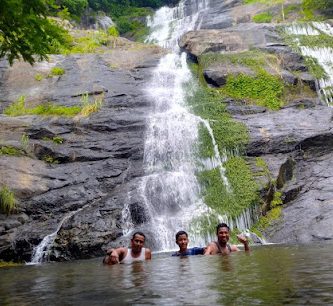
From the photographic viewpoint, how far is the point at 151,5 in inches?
1794

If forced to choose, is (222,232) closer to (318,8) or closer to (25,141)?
(25,141)

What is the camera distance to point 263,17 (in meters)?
34.6

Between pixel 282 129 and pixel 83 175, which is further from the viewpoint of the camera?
pixel 282 129

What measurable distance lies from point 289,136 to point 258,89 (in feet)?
15.2

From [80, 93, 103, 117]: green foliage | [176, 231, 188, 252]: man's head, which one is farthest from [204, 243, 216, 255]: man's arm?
[80, 93, 103, 117]: green foliage

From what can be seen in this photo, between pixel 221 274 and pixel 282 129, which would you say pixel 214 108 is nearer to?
pixel 282 129

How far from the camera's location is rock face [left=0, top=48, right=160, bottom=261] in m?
13.1

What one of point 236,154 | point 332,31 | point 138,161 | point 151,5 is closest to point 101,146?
point 138,161

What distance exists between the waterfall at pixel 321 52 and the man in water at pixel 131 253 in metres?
15.1

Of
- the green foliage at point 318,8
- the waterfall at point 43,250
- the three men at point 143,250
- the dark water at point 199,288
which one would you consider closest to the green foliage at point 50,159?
the waterfall at point 43,250

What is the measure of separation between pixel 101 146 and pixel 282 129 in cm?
720

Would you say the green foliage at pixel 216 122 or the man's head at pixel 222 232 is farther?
the green foliage at pixel 216 122

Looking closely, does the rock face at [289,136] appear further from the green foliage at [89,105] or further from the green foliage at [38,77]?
the green foliage at [38,77]

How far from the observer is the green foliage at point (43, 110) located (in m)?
19.3
